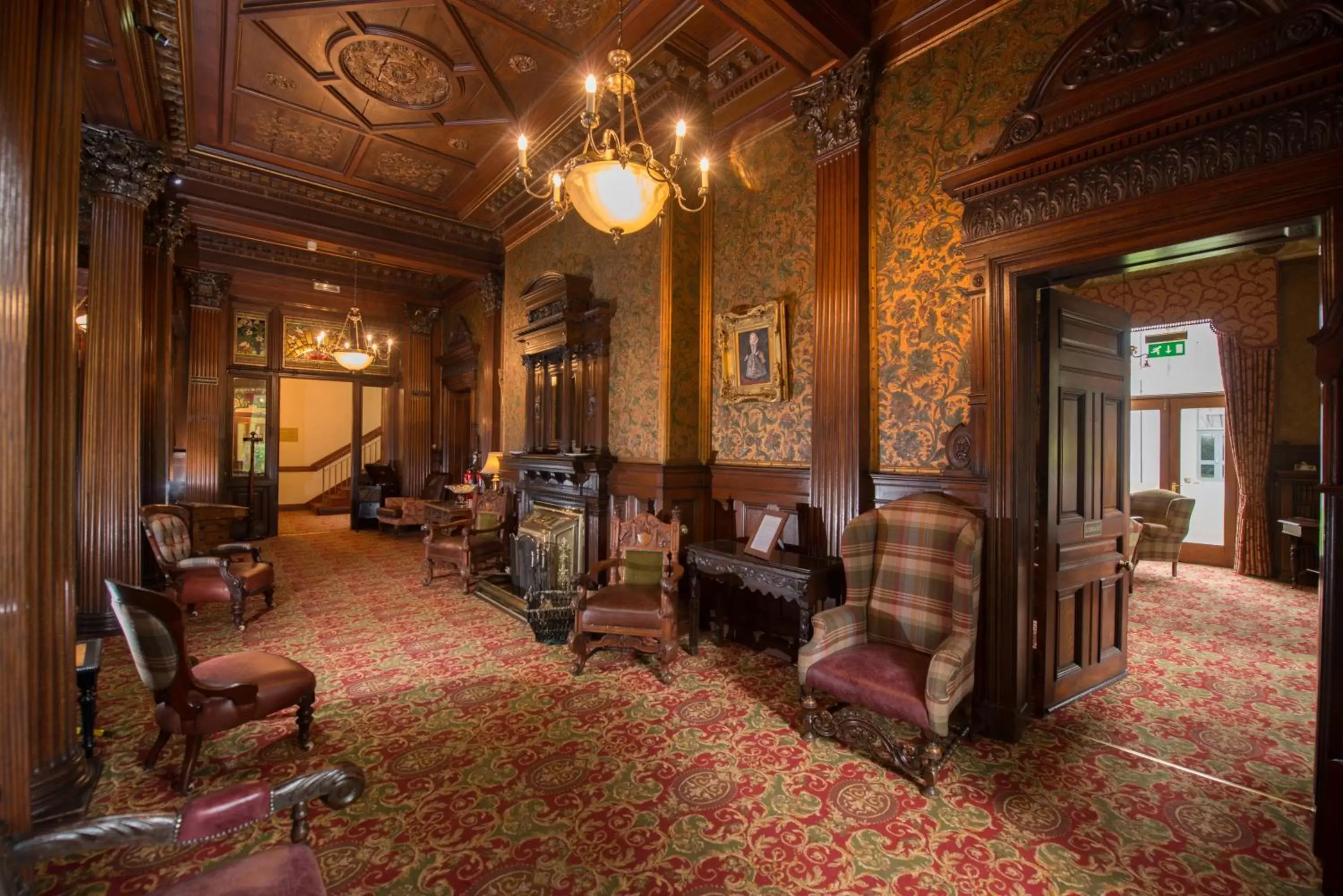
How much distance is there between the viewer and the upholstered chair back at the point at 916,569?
293 cm

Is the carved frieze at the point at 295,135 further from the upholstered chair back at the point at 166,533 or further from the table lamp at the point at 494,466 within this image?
the table lamp at the point at 494,466

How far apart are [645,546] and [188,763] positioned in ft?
9.49

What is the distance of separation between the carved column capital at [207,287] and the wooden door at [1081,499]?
11.4 m

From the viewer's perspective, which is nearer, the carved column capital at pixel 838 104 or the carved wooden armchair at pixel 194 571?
the carved column capital at pixel 838 104

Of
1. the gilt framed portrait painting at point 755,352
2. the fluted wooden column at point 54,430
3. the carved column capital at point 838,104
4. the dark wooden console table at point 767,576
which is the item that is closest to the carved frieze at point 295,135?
the fluted wooden column at point 54,430

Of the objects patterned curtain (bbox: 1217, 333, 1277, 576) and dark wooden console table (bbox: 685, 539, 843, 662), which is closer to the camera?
dark wooden console table (bbox: 685, 539, 843, 662)

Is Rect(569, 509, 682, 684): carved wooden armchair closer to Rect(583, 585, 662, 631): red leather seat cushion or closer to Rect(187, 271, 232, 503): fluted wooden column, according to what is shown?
Rect(583, 585, 662, 631): red leather seat cushion

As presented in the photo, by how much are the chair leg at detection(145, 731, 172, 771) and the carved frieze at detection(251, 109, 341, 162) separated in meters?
5.51

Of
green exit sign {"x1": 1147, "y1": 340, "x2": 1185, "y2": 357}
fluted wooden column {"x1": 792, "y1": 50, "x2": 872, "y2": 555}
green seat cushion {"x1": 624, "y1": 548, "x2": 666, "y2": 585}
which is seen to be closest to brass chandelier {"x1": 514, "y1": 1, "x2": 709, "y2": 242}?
fluted wooden column {"x1": 792, "y1": 50, "x2": 872, "y2": 555}

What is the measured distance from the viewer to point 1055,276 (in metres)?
3.13

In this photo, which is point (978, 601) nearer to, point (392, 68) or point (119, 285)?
point (392, 68)

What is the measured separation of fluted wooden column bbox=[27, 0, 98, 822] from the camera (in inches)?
88.2

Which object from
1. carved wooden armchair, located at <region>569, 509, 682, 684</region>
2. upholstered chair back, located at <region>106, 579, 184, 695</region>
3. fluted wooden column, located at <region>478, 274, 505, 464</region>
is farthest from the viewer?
fluted wooden column, located at <region>478, 274, 505, 464</region>

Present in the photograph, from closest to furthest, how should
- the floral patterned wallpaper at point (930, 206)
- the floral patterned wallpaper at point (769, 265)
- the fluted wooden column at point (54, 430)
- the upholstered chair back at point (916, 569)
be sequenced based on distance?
the fluted wooden column at point (54, 430)
the upholstered chair back at point (916, 569)
the floral patterned wallpaper at point (930, 206)
the floral patterned wallpaper at point (769, 265)
